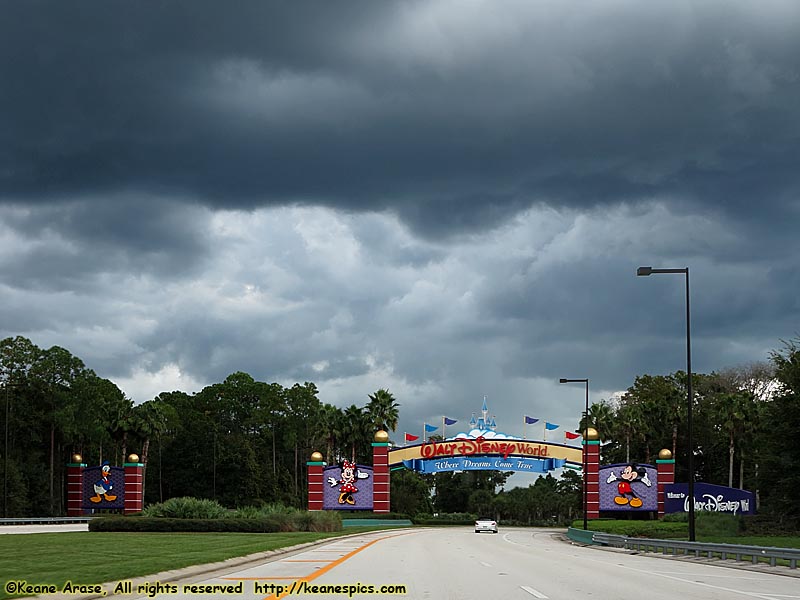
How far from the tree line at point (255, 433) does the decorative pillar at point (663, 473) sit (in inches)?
281

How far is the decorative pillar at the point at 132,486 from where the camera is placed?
8544 cm

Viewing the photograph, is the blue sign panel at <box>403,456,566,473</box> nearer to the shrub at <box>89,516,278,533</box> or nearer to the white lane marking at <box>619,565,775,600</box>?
the shrub at <box>89,516,278,533</box>

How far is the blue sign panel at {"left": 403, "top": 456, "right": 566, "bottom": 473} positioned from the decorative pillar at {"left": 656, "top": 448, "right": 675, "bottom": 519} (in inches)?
339

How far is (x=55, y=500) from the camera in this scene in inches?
3868

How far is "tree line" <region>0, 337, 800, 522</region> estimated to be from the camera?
9131cm

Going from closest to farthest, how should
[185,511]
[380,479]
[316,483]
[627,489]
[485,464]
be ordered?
[185,511]
[627,489]
[316,483]
[380,479]
[485,464]

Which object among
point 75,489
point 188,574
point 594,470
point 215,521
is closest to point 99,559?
point 188,574

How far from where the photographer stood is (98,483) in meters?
86.6

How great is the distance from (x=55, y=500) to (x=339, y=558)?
257 feet

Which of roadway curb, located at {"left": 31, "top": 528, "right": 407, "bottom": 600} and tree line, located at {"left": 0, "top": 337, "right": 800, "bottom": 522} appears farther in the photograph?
tree line, located at {"left": 0, "top": 337, "right": 800, "bottom": 522}

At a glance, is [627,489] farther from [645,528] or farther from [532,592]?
[532,592]

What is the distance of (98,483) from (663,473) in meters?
49.6

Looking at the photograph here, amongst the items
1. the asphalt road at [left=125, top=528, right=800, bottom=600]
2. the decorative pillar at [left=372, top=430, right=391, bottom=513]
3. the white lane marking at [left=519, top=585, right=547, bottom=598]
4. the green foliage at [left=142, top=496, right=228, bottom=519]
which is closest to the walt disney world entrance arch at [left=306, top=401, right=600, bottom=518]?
the decorative pillar at [left=372, top=430, right=391, bottom=513]

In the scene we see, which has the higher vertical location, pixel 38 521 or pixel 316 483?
pixel 316 483
